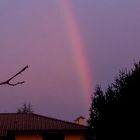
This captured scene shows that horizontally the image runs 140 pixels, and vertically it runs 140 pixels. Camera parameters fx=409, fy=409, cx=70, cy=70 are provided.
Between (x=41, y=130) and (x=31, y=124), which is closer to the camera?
(x=41, y=130)

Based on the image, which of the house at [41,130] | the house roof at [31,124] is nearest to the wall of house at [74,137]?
the house at [41,130]

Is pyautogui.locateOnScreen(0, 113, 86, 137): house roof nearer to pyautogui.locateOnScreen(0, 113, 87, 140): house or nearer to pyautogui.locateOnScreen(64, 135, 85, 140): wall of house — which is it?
pyautogui.locateOnScreen(0, 113, 87, 140): house

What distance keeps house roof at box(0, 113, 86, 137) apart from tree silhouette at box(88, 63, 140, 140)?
2795 mm

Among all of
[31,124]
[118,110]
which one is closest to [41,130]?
[31,124]

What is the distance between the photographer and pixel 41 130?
30469mm

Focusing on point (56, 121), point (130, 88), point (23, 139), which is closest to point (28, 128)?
point (23, 139)

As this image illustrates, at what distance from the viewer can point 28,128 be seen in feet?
103

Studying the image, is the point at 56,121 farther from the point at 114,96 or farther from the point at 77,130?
the point at 114,96

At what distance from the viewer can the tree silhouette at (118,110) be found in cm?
2456

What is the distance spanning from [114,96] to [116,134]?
12.2 feet

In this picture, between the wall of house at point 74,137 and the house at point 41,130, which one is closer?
the house at point 41,130

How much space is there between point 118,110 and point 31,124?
9438mm

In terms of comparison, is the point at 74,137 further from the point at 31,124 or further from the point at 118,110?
the point at 118,110

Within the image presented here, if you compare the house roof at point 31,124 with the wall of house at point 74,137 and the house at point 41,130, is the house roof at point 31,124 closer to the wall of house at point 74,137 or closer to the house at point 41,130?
the house at point 41,130
